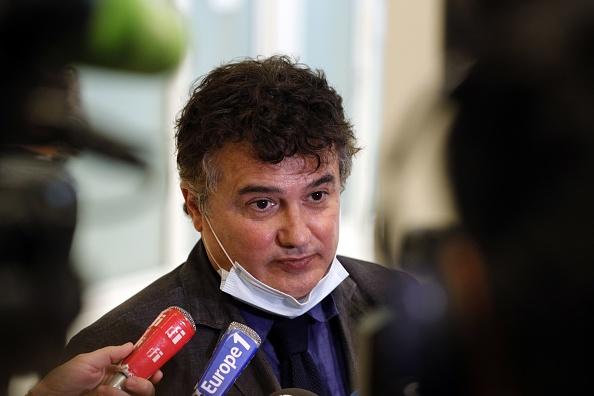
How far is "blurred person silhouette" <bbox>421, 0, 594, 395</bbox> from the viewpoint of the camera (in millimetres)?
252

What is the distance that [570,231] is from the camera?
26cm

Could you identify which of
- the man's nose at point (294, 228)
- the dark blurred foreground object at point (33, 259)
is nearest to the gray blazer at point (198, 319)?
the man's nose at point (294, 228)

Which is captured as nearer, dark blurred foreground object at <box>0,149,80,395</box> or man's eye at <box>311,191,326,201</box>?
dark blurred foreground object at <box>0,149,80,395</box>

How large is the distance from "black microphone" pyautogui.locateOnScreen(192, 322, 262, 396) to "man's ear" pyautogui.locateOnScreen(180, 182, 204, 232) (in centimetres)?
64

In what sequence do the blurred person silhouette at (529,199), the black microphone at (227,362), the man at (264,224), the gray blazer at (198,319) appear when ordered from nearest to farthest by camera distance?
the blurred person silhouette at (529,199), the black microphone at (227,362), the gray blazer at (198,319), the man at (264,224)

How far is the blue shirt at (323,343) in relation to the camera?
1549 millimetres

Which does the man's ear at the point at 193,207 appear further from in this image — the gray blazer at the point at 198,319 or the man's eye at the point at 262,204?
the man's eye at the point at 262,204

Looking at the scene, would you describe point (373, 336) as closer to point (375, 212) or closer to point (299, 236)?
point (375, 212)

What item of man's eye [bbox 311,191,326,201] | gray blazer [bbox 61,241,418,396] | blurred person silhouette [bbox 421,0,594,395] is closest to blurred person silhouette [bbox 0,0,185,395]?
blurred person silhouette [bbox 421,0,594,395]

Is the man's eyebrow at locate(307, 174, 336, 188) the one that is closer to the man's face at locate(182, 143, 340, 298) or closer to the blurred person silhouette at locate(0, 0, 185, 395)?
the man's face at locate(182, 143, 340, 298)

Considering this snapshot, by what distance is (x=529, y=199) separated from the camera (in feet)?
0.88

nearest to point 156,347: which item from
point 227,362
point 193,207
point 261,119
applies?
point 227,362

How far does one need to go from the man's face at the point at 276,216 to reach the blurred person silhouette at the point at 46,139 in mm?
1260

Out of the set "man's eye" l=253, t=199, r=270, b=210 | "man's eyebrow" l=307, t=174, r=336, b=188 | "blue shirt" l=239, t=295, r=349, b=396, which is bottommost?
"blue shirt" l=239, t=295, r=349, b=396
